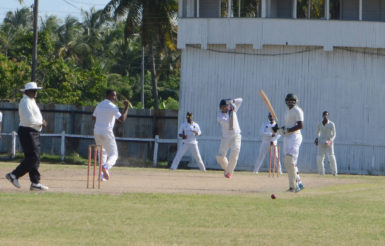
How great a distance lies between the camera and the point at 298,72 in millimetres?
31547

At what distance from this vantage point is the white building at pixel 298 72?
102ft

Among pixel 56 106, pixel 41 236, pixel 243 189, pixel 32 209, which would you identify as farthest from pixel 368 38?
pixel 41 236

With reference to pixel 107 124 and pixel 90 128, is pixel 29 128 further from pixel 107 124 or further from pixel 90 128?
pixel 90 128

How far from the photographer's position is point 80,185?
16.6m

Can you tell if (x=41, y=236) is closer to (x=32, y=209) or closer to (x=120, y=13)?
(x=32, y=209)

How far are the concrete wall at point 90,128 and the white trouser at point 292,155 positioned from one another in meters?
17.6

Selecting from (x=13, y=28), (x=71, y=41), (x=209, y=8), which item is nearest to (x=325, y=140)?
(x=209, y=8)

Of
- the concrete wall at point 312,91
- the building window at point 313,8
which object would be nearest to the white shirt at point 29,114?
the concrete wall at point 312,91

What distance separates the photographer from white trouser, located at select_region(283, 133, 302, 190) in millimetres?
15914

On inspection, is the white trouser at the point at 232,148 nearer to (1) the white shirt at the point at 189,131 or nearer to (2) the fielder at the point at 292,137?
(2) the fielder at the point at 292,137

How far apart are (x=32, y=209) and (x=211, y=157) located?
20023 mm

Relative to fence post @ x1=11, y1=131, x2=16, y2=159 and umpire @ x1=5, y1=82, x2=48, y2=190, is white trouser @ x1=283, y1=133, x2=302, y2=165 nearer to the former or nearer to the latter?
umpire @ x1=5, y1=82, x2=48, y2=190

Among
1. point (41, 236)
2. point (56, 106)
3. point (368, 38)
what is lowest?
point (41, 236)

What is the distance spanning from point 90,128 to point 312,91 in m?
9.39
